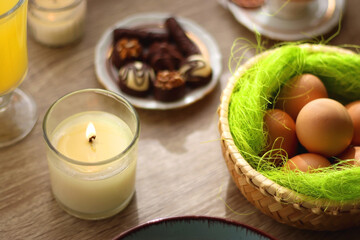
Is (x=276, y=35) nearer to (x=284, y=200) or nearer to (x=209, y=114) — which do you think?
(x=209, y=114)

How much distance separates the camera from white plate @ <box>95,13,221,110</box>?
99cm

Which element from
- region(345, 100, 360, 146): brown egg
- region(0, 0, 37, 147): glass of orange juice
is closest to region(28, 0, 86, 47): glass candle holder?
region(0, 0, 37, 147): glass of orange juice

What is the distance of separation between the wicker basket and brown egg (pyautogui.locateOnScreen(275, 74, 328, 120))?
114 millimetres

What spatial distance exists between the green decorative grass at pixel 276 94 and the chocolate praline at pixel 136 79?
0.67 feet

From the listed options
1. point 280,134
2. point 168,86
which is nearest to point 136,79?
point 168,86

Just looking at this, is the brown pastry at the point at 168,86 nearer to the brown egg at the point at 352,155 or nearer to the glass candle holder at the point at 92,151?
the glass candle holder at the point at 92,151

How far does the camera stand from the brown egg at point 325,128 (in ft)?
2.57

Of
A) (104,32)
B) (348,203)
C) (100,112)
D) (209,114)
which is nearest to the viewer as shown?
(348,203)

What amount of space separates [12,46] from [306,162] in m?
0.50

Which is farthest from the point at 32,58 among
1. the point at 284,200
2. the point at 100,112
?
the point at 284,200

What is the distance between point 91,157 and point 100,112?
9 cm

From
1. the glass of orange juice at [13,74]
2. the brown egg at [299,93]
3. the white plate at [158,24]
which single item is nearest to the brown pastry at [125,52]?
the white plate at [158,24]

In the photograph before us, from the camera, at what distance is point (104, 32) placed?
1122 millimetres

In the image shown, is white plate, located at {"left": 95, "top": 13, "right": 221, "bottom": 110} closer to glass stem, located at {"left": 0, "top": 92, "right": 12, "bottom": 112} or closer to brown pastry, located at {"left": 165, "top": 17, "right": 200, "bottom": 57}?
brown pastry, located at {"left": 165, "top": 17, "right": 200, "bottom": 57}
